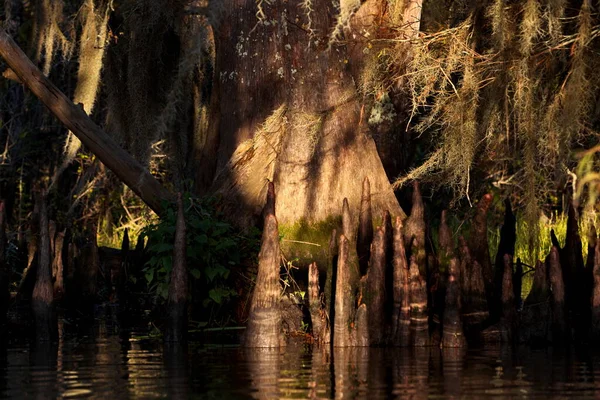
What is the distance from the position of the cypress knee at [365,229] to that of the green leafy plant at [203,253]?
3.21 feet

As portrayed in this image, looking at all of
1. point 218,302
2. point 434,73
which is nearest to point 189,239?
point 218,302

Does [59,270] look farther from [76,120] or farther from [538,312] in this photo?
[538,312]

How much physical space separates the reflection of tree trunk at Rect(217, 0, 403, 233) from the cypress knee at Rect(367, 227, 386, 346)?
125cm

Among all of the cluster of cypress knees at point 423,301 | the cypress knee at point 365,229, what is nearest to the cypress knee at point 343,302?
the cluster of cypress knees at point 423,301

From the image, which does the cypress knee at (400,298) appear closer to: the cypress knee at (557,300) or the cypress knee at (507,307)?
the cypress knee at (507,307)

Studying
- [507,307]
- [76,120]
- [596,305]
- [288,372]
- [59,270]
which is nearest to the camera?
[288,372]

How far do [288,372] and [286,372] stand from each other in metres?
0.01

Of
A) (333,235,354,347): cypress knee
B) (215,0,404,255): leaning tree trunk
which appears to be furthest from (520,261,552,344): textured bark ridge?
(215,0,404,255): leaning tree trunk

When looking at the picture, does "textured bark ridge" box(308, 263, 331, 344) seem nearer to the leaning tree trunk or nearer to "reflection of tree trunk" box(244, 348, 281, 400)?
"reflection of tree trunk" box(244, 348, 281, 400)

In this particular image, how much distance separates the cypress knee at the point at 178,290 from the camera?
7734 millimetres

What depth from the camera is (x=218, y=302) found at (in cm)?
836

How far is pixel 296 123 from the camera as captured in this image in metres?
8.78

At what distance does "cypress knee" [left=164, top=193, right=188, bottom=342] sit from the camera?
7.73 m

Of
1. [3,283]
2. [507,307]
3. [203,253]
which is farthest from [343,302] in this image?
[3,283]
